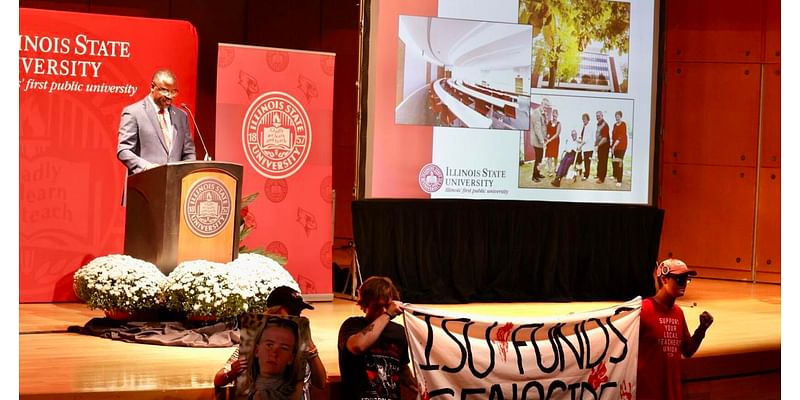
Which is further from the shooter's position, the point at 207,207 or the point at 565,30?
the point at 565,30

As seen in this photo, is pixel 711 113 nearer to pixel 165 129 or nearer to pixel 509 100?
pixel 509 100

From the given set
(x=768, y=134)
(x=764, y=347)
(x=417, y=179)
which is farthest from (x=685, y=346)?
(x=768, y=134)

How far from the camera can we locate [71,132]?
831cm

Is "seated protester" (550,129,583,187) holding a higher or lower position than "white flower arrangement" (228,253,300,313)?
higher

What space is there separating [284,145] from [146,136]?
49.4 inches

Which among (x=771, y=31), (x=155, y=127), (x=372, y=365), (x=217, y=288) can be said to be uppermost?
(x=771, y=31)

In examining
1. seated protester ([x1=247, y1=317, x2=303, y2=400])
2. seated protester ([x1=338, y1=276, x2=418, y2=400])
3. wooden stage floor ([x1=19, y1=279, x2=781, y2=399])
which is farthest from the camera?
wooden stage floor ([x1=19, y1=279, x2=781, y2=399])

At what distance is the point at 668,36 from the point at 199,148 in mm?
4949

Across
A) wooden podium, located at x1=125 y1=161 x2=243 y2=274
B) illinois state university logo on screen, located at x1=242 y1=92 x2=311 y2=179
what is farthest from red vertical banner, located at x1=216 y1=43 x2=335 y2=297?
wooden podium, located at x1=125 y1=161 x2=243 y2=274

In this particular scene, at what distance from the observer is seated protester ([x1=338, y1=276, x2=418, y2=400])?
4.76 m

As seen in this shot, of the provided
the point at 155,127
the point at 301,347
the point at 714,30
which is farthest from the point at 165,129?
the point at 714,30

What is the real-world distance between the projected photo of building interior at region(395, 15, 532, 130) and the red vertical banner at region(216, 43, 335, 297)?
2.14 ft

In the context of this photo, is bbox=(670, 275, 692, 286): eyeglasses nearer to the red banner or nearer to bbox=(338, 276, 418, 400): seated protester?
bbox=(338, 276, 418, 400): seated protester

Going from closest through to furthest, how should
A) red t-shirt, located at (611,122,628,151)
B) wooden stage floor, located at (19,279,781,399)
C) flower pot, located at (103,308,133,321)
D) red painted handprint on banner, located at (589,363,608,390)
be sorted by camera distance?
wooden stage floor, located at (19,279,781,399), red painted handprint on banner, located at (589,363,608,390), flower pot, located at (103,308,133,321), red t-shirt, located at (611,122,628,151)
